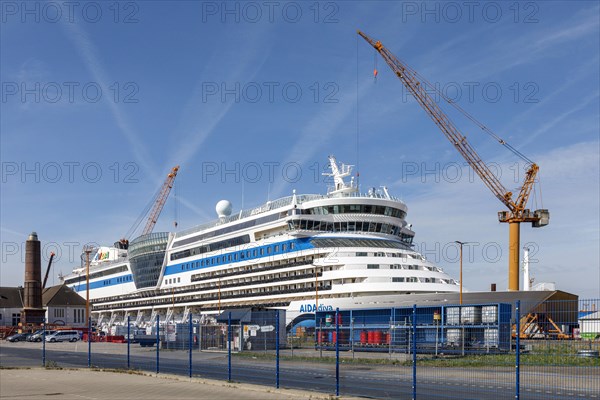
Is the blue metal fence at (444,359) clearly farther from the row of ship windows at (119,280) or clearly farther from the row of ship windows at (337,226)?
the row of ship windows at (119,280)

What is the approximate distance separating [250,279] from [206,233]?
14.7 meters

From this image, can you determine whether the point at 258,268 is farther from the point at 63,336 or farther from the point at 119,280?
the point at 119,280

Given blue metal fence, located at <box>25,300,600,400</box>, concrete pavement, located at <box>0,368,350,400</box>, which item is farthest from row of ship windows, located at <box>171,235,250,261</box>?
concrete pavement, located at <box>0,368,350,400</box>

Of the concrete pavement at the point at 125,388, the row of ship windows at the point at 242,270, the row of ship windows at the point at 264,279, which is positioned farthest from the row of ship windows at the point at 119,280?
the concrete pavement at the point at 125,388

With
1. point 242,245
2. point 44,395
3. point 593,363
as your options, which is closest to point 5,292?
point 242,245

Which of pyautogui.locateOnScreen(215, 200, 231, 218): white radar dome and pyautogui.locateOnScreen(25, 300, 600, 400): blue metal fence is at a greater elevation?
pyautogui.locateOnScreen(215, 200, 231, 218): white radar dome

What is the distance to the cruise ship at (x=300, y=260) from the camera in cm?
6438

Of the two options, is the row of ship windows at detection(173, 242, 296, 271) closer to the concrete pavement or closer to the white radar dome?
the white radar dome

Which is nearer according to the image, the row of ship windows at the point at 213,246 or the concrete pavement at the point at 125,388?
the concrete pavement at the point at 125,388

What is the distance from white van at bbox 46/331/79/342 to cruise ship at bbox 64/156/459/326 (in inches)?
375

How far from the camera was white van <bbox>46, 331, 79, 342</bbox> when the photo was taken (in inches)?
2903

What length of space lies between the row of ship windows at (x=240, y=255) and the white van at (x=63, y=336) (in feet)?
61.4

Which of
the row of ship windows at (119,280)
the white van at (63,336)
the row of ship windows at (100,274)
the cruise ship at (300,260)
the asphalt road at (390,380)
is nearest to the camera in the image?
the asphalt road at (390,380)

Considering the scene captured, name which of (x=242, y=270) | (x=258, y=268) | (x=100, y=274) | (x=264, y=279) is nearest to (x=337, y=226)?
(x=264, y=279)
